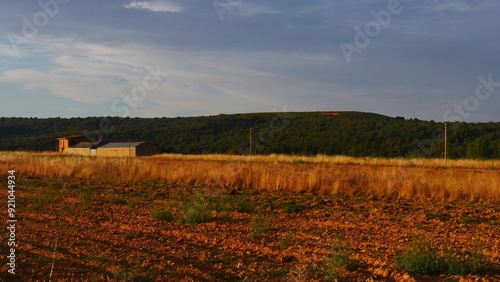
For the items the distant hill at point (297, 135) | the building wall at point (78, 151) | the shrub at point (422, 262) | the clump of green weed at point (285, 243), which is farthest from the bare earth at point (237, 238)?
the building wall at point (78, 151)

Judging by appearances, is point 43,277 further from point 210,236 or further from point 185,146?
point 185,146

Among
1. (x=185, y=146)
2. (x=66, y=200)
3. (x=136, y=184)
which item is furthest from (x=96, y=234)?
(x=185, y=146)

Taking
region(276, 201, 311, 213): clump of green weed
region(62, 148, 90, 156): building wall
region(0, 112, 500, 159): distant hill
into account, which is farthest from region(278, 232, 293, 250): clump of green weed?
region(62, 148, 90, 156): building wall

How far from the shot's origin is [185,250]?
22.3ft

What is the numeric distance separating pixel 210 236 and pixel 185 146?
72.2 m

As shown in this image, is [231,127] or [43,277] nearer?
[43,277]

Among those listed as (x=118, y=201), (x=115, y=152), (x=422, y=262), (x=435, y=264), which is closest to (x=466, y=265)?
→ (x=435, y=264)

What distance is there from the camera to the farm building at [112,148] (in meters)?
63.1

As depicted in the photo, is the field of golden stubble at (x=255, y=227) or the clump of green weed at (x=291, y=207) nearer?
the field of golden stubble at (x=255, y=227)

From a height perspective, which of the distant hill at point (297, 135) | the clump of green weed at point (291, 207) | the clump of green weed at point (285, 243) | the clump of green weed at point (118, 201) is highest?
the distant hill at point (297, 135)

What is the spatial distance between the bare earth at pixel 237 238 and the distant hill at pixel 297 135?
1261 inches

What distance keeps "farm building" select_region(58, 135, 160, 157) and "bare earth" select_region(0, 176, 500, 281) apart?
50.7 meters

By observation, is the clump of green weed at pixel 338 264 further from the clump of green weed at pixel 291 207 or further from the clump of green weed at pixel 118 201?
the clump of green weed at pixel 118 201

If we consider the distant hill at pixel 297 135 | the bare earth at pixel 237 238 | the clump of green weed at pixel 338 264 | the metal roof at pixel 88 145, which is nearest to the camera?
the clump of green weed at pixel 338 264
